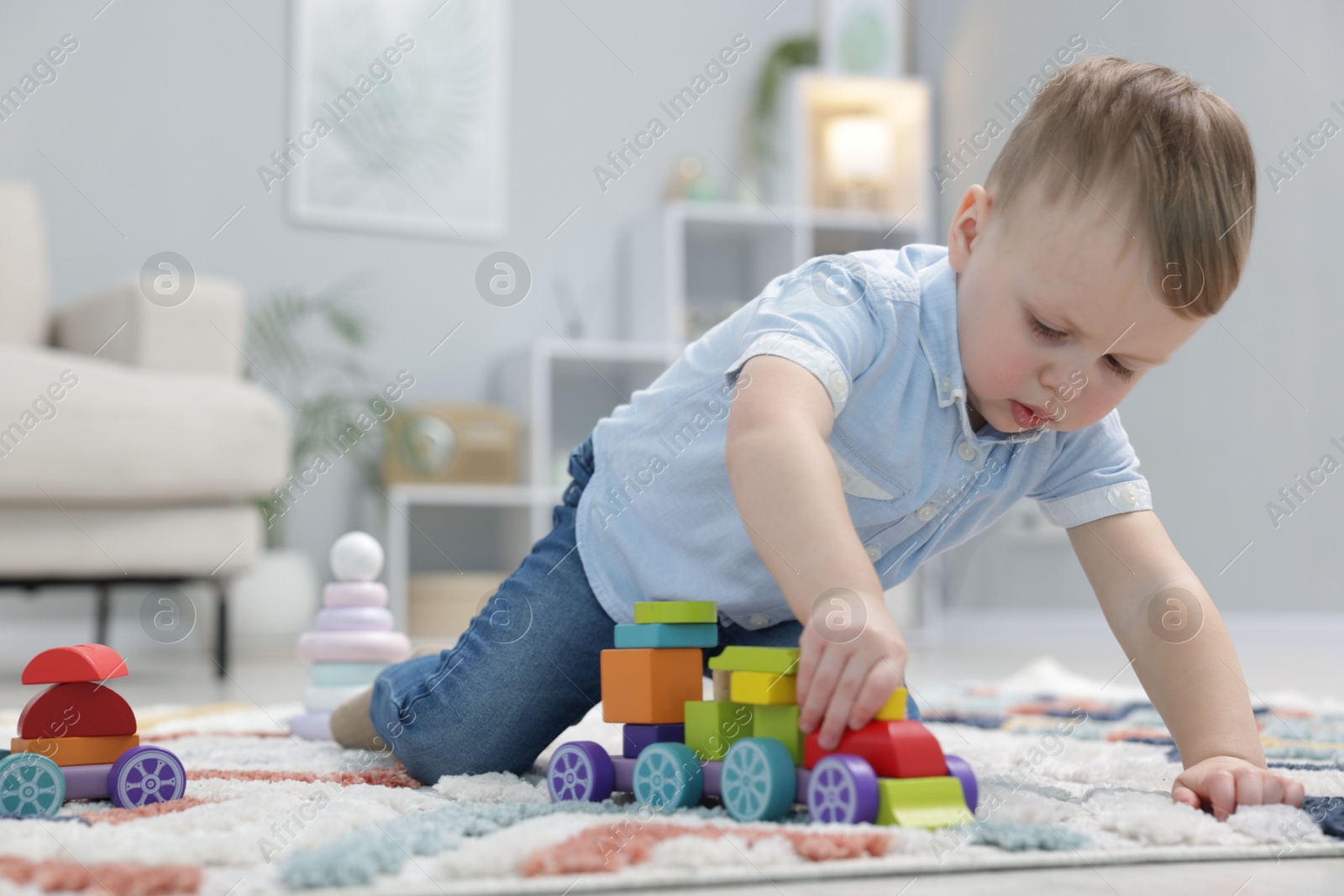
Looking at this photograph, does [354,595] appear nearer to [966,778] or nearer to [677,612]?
[677,612]

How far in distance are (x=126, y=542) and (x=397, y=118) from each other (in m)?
1.61

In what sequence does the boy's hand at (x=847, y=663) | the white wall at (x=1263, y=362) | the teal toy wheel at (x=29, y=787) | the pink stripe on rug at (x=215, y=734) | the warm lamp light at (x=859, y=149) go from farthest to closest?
the warm lamp light at (x=859, y=149) → the white wall at (x=1263, y=362) → the pink stripe on rug at (x=215, y=734) → the teal toy wheel at (x=29, y=787) → the boy's hand at (x=847, y=663)

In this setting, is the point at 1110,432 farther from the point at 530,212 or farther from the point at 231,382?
the point at 530,212

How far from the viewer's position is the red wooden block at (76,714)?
750mm

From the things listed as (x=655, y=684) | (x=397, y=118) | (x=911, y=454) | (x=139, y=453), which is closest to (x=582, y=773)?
(x=655, y=684)

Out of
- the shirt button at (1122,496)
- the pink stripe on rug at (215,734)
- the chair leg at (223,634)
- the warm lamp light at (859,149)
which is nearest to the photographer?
the shirt button at (1122,496)

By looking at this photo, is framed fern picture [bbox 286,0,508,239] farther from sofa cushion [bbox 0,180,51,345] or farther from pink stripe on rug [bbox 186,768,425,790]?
pink stripe on rug [bbox 186,768,425,790]

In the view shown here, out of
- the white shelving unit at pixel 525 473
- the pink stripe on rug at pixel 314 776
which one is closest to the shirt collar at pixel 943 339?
the pink stripe on rug at pixel 314 776

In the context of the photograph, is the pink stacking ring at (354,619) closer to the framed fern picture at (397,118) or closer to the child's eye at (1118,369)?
the child's eye at (1118,369)

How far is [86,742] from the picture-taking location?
29.8 inches

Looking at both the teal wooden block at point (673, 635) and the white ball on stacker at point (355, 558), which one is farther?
the white ball on stacker at point (355, 558)

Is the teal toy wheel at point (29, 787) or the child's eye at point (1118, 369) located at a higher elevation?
the child's eye at point (1118, 369)

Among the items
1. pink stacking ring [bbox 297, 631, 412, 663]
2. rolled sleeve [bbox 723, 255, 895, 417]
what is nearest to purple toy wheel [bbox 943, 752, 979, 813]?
rolled sleeve [bbox 723, 255, 895, 417]

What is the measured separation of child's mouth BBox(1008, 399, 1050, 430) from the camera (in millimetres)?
784
